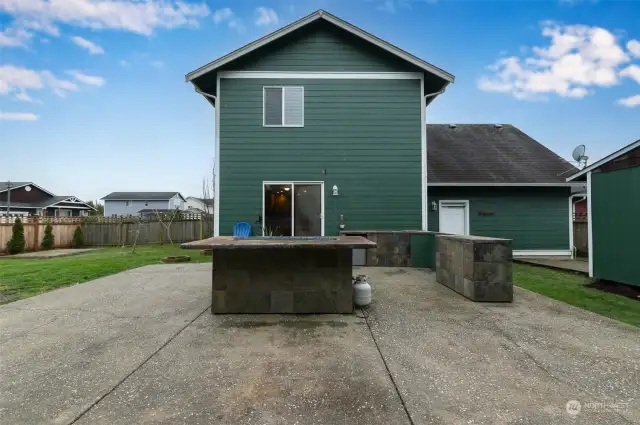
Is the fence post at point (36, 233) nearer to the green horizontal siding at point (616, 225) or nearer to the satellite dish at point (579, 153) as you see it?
the green horizontal siding at point (616, 225)

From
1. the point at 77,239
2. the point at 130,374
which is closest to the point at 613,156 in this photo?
the point at 130,374

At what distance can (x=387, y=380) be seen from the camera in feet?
7.68

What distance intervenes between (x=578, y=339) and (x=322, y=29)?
8.93 meters

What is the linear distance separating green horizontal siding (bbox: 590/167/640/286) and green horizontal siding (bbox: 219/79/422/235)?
377 centimetres

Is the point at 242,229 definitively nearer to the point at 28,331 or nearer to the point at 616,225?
the point at 28,331

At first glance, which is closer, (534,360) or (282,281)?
(534,360)

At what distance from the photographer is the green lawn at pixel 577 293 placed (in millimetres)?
4301

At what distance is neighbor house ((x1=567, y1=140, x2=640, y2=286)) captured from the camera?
17.7 feet

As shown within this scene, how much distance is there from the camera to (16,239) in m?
12.7

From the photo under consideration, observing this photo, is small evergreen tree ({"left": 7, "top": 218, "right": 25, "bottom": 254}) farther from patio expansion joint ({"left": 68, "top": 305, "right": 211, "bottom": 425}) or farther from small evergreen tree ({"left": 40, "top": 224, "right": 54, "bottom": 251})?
patio expansion joint ({"left": 68, "top": 305, "right": 211, "bottom": 425})

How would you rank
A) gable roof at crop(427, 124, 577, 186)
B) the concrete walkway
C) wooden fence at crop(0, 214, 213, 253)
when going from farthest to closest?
1. wooden fence at crop(0, 214, 213, 253)
2. gable roof at crop(427, 124, 577, 186)
3. the concrete walkway

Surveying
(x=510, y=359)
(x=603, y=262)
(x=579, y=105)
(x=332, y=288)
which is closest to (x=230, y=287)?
(x=332, y=288)

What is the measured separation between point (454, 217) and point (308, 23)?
7373mm
